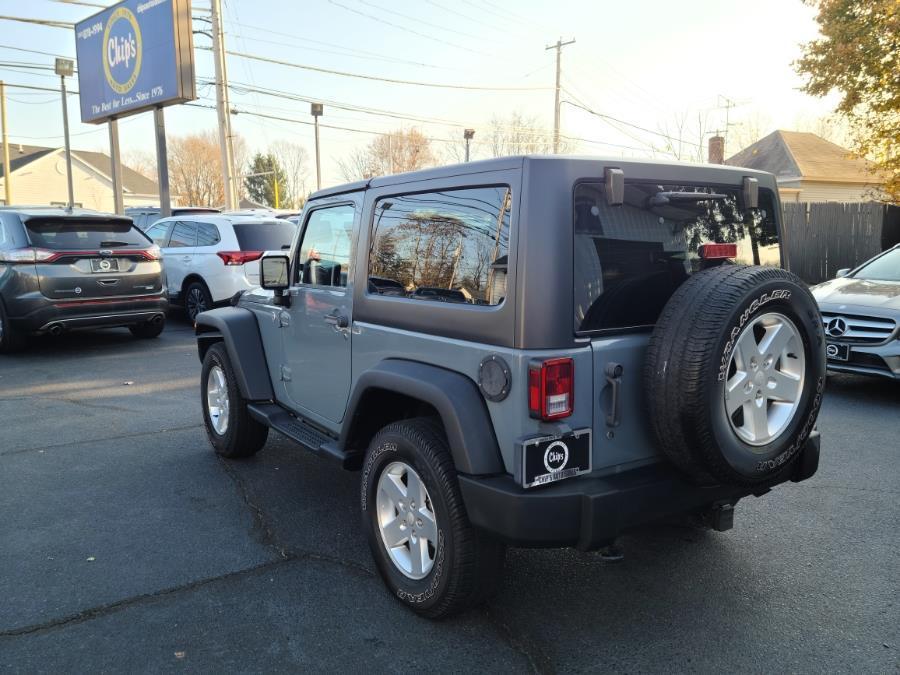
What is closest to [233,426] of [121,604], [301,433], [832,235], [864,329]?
[301,433]

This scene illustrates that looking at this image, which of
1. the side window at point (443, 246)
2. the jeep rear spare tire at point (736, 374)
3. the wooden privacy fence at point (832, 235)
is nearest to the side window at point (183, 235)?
the side window at point (443, 246)

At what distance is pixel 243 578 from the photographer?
10.9ft

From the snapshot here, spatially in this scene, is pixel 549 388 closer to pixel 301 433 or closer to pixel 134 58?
pixel 301 433

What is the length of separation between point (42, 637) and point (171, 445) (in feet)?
8.60

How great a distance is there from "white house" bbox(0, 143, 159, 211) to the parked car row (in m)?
45.3

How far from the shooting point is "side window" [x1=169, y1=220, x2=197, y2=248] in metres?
11.3

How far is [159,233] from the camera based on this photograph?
40.4 ft

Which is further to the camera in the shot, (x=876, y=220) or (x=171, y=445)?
(x=876, y=220)

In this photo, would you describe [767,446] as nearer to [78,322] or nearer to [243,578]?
[243,578]

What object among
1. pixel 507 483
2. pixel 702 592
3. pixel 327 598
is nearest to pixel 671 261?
pixel 507 483

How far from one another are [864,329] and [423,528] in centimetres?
530

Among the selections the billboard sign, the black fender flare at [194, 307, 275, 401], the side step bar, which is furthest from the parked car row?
the billboard sign

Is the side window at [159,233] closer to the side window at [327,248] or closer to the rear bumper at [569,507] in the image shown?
the side window at [327,248]

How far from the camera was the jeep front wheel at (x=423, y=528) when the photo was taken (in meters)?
2.75
